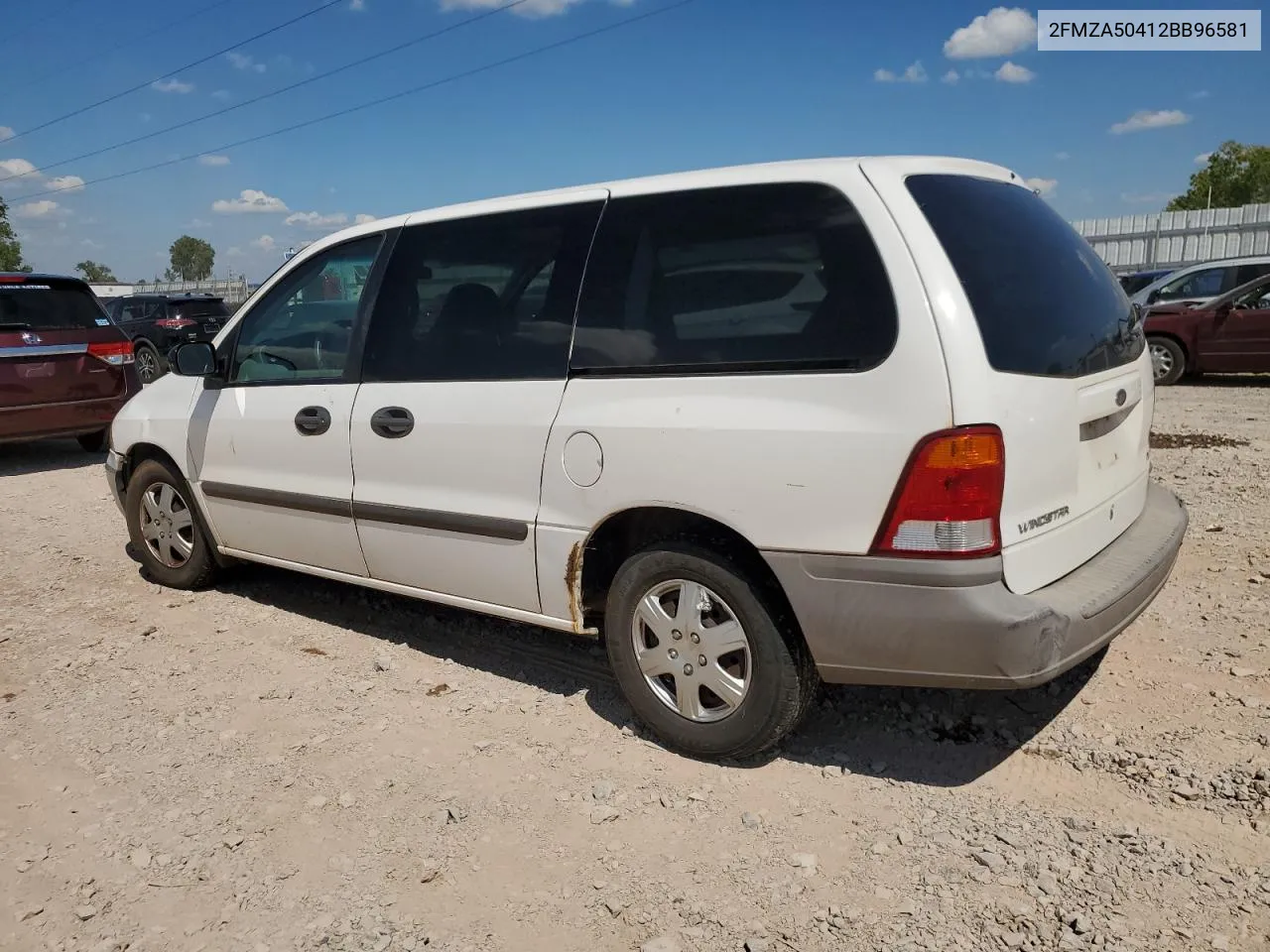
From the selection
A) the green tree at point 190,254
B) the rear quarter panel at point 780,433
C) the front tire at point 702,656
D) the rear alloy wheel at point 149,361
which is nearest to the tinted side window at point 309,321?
the rear quarter panel at point 780,433

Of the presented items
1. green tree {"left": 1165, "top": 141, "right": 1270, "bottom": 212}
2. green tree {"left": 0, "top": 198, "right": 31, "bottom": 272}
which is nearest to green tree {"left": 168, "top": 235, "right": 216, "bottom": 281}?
green tree {"left": 0, "top": 198, "right": 31, "bottom": 272}

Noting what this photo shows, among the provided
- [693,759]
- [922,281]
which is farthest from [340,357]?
[922,281]

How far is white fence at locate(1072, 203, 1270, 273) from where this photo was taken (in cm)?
2391

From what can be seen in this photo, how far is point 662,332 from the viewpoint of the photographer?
3135 millimetres

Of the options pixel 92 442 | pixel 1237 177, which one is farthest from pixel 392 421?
pixel 1237 177

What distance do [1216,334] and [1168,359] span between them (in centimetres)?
60

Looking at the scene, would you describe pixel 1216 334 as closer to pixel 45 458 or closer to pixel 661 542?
pixel 661 542

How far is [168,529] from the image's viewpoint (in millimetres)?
5227

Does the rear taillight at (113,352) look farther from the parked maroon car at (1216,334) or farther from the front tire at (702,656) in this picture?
the parked maroon car at (1216,334)

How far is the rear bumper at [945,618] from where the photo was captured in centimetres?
260

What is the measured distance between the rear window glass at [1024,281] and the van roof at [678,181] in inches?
4.4

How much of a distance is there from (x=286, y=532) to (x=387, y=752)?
4.75ft

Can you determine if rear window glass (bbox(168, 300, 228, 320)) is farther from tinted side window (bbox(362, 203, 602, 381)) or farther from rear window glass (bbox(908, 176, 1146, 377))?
rear window glass (bbox(908, 176, 1146, 377))

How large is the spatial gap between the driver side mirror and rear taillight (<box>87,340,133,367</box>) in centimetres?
553
